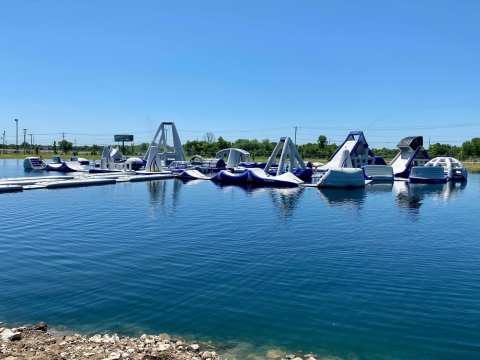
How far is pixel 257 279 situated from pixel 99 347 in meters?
7.78

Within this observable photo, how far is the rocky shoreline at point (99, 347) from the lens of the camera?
9.91 metres

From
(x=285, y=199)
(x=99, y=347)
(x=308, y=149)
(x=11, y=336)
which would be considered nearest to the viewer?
(x=99, y=347)

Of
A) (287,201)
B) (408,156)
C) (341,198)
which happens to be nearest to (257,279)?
(287,201)

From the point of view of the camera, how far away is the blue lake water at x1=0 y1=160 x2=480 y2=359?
12.1 meters

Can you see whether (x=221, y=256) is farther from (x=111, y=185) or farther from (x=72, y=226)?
(x=111, y=185)

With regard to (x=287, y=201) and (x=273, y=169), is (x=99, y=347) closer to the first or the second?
(x=287, y=201)

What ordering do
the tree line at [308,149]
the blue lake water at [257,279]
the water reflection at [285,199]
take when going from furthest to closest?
the tree line at [308,149] → the water reflection at [285,199] → the blue lake water at [257,279]

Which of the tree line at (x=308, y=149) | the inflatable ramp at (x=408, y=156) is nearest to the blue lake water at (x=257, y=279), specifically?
the inflatable ramp at (x=408, y=156)

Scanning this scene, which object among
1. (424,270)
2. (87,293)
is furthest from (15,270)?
(424,270)

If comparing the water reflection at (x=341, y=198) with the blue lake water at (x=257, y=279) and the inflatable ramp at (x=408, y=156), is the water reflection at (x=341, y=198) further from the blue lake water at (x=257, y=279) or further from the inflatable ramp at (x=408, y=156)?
the inflatable ramp at (x=408, y=156)

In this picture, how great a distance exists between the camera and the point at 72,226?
2800cm

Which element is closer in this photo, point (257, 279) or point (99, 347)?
point (99, 347)

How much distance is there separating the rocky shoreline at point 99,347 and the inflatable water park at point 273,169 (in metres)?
43.5

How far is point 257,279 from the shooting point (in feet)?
55.5
